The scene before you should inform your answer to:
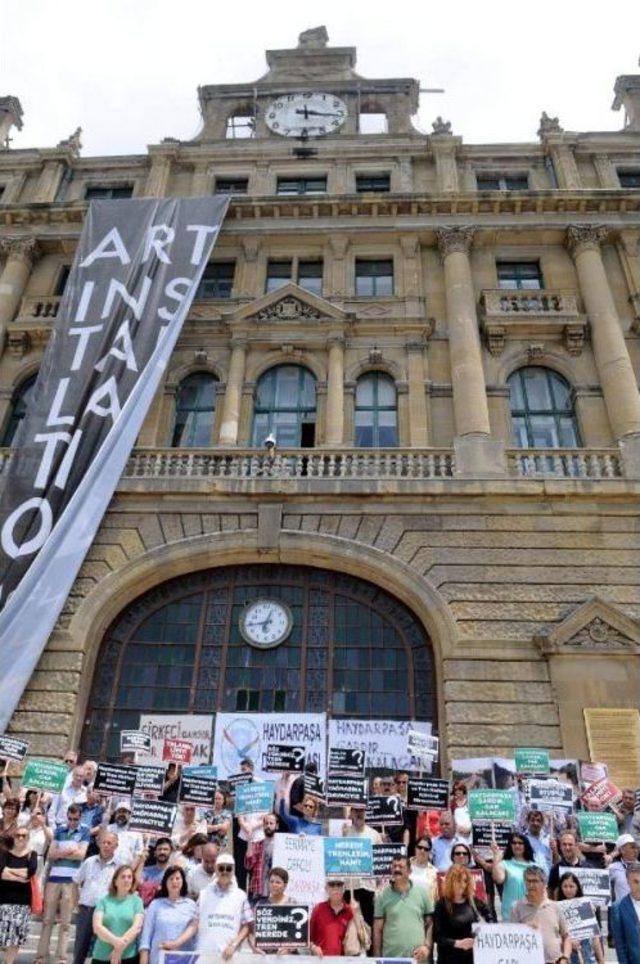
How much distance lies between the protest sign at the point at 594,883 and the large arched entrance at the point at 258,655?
738 centimetres

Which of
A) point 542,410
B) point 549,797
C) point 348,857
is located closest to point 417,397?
point 542,410

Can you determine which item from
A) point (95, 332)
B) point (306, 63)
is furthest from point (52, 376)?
point (306, 63)

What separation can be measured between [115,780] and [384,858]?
4.03 meters

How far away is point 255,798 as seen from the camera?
9.23 m

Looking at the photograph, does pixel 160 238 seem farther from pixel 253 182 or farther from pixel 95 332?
pixel 253 182

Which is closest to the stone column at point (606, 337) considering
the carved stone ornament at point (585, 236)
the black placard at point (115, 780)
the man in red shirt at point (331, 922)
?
the carved stone ornament at point (585, 236)

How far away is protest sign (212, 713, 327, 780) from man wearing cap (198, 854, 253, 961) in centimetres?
698

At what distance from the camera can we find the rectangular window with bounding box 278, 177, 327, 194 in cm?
2644

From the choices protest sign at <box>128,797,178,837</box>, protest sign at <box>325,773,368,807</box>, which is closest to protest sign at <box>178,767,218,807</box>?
protest sign at <box>128,797,178,837</box>

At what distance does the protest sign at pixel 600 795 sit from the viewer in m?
11.1

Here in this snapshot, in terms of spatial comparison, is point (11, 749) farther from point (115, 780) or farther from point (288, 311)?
point (288, 311)

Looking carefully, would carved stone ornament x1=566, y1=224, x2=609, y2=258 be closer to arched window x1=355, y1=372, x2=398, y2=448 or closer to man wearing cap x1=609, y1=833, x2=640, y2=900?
arched window x1=355, y1=372, x2=398, y2=448

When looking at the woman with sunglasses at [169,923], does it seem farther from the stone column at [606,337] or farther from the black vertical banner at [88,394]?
the stone column at [606,337]

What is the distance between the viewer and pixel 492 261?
2364 centimetres
